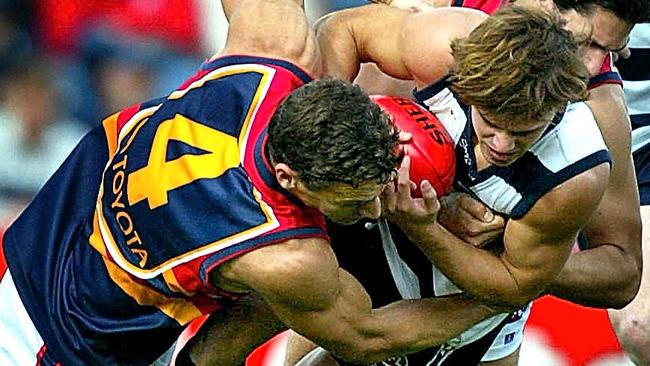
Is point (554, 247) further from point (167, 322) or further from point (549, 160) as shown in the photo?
point (167, 322)

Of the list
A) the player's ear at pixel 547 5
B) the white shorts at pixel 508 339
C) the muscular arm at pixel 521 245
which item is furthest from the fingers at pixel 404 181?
the white shorts at pixel 508 339

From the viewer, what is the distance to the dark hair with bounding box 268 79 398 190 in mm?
3367

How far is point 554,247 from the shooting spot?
3711mm

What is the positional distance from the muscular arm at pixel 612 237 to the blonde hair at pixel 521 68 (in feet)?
1.61

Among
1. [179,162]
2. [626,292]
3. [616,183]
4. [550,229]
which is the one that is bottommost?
[626,292]

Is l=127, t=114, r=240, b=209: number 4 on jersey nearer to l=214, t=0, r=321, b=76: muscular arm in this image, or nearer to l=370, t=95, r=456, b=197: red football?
l=214, t=0, r=321, b=76: muscular arm

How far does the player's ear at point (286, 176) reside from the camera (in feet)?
11.2

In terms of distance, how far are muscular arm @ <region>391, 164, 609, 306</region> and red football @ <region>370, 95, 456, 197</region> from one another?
0.21ft

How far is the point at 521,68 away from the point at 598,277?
839 millimetres

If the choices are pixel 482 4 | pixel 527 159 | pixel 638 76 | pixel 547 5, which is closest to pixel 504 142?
pixel 527 159

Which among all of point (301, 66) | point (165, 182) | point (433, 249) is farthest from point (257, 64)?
point (433, 249)

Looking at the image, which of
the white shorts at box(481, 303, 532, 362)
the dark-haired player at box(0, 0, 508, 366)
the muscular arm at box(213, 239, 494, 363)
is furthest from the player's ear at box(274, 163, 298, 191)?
the white shorts at box(481, 303, 532, 362)

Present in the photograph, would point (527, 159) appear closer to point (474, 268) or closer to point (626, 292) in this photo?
point (474, 268)

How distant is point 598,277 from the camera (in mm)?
4051
